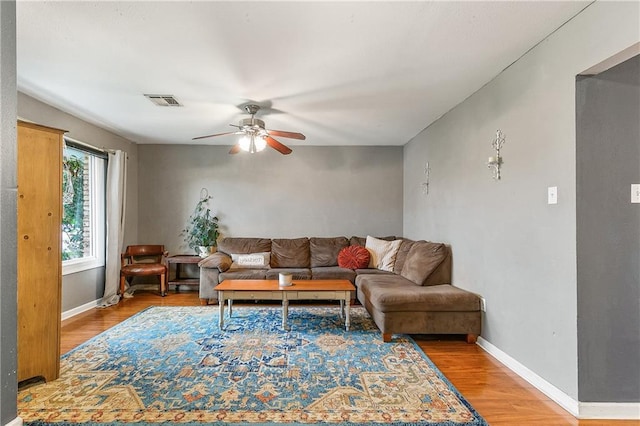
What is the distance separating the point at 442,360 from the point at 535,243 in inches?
48.7

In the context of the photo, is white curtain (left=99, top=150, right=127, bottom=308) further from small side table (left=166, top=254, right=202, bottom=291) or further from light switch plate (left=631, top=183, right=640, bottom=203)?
light switch plate (left=631, top=183, right=640, bottom=203)

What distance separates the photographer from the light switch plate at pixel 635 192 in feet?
6.64

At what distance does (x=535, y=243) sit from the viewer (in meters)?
2.38

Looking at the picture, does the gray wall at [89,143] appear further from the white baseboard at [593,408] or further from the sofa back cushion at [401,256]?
the white baseboard at [593,408]

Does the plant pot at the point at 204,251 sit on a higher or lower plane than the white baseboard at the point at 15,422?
higher

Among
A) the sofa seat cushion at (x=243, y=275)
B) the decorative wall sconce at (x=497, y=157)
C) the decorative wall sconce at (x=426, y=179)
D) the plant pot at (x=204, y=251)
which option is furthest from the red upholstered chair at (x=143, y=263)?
the decorative wall sconce at (x=497, y=157)

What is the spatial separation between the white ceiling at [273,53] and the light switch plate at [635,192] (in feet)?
3.65

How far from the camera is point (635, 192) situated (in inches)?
79.8

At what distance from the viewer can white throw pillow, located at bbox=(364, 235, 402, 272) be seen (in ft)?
15.9

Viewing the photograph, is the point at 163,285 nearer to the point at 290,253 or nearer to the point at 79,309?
the point at 79,309

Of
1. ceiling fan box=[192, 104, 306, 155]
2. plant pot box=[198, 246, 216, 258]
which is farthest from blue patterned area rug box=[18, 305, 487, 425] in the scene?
ceiling fan box=[192, 104, 306, 155]

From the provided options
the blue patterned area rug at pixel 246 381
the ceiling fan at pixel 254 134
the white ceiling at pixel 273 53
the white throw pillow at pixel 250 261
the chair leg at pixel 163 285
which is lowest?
the blue patterned area rug at pixel 246 381

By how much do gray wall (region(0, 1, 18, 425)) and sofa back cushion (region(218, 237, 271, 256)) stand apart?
3.63 metres

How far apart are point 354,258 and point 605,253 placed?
10.7ft
